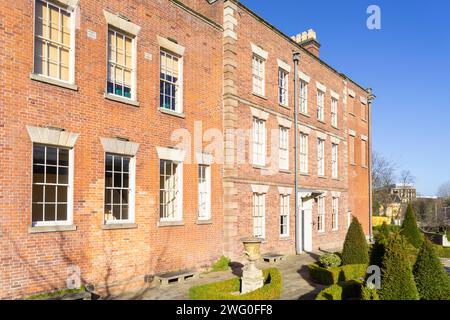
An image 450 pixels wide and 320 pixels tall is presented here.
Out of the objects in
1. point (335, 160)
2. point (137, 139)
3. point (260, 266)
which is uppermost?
point (335, 160)

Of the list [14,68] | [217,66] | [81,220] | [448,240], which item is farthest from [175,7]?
[448,240]

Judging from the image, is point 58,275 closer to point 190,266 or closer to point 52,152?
point 52,152

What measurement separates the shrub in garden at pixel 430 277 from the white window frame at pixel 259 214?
9.50 metres

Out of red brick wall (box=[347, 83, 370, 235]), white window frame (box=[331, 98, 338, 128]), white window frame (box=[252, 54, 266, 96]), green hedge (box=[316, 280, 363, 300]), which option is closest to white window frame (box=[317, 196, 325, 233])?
red brick wall (box=[347, 83, 370, 235])

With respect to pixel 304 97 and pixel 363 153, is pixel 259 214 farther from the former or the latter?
pixel 363 153

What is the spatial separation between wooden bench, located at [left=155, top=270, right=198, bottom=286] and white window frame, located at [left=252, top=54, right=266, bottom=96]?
8857mm

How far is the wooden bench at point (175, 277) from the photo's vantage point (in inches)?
518

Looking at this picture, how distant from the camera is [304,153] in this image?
889 inches

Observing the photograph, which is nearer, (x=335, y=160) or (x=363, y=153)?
(x=335, y=160)

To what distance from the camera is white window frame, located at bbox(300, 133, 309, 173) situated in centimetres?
2238

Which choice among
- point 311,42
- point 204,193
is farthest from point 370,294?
point 311,42

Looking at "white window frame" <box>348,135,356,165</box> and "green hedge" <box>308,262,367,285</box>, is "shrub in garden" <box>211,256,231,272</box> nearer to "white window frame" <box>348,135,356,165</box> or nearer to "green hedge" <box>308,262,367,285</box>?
"green hedge" <box>308,262,367,285</box>

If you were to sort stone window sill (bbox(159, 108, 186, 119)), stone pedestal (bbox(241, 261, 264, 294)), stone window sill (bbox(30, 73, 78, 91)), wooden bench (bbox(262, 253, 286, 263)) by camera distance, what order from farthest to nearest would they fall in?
wooden bench (bbox(262, 253, 286, 263)) < stone window sill (bbox(159, 108, 186, 119)) < stone pedestal (bbox(241, 261, 264, 294)) < stone window sill (bbox(30, 73, 78, 91))

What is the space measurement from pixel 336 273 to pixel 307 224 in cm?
889
